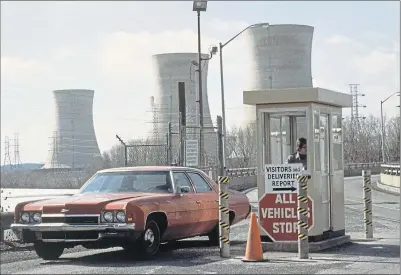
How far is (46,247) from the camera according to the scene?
452 inches

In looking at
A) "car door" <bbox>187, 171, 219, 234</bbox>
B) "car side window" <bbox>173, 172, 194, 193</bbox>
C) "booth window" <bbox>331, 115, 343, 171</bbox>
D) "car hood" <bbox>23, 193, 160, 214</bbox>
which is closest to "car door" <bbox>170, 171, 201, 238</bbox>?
"car side window" <bbox>173, 172, 194, 193</bbox>

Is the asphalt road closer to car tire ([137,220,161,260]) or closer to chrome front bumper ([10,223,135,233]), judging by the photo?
car tire ([137,220,161,260])

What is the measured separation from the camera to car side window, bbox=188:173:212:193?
13.1 m

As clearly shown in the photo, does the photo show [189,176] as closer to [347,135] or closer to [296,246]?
[296,246]

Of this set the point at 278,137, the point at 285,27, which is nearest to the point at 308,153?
the point at 278,137

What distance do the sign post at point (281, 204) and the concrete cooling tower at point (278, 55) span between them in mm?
36232

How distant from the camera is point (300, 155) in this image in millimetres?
12891

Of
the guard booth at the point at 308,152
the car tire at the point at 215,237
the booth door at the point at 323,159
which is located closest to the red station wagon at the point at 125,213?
the car tire at the point at 215,237

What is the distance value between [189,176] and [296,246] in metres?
2.21

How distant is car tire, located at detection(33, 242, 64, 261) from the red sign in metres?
3.46

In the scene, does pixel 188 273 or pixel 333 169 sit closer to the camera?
pixel 188 273

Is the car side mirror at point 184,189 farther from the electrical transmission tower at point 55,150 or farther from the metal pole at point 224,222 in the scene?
the electrical transmission tower at point 55,150

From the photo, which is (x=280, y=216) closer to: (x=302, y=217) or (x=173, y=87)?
(x=302, y=217)

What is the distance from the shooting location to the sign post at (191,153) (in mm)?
23156
